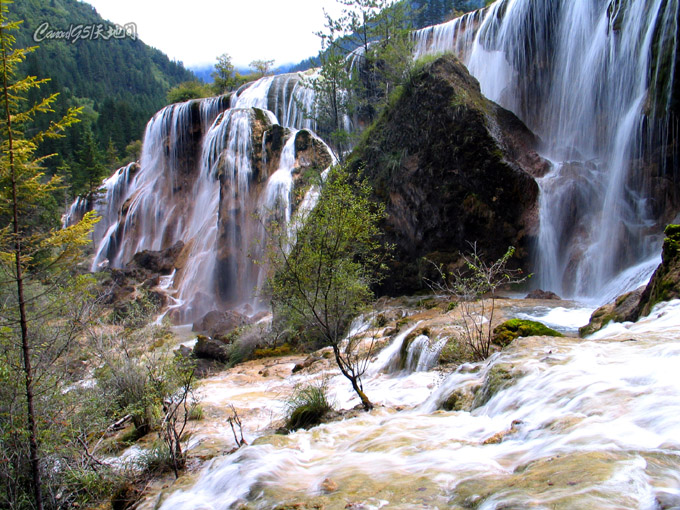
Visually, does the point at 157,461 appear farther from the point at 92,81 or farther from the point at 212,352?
the point at 92,81

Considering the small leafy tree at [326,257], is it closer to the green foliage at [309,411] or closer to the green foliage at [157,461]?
the green foliage at [309,411]

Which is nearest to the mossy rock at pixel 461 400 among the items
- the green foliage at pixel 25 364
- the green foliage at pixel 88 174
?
the green foliage at pixel 25 364

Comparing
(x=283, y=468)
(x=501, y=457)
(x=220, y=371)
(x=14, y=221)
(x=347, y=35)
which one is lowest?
(x=220, y=371)

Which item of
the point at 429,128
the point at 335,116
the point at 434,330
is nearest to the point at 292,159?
the point at 335,116

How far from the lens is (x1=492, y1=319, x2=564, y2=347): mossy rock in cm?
841

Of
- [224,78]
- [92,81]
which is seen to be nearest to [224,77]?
[224,78]

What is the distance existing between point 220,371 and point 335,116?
16.8 m

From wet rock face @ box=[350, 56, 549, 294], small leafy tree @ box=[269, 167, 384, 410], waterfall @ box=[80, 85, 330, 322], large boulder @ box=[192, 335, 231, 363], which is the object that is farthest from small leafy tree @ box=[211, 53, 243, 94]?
small leafy tree @ box=[269, 167, 384, 410]

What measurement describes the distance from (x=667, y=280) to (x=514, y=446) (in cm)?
495

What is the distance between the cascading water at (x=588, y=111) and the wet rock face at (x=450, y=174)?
116 centimetres

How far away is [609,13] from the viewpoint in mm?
15992

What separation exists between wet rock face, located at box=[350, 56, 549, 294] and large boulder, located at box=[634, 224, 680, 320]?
9.13 m

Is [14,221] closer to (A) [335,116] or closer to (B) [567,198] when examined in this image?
(B) [567,198]

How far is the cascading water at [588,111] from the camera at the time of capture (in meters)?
13.8
